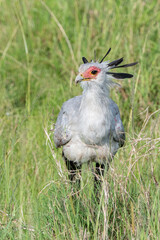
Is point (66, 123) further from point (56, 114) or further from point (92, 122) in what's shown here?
point (56, 114)

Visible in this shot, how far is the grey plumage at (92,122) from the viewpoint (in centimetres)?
331

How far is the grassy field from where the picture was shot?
2758 mm

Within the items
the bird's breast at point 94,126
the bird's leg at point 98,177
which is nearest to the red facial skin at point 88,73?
the bird's breast at point 94,126

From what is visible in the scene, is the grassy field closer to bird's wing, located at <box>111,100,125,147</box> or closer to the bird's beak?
bird's wing, located at <box>111,100,125,147</box>

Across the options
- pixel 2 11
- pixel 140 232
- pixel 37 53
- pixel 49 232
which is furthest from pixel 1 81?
pixel 140 232

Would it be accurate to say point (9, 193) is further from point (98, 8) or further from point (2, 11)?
point (2, 11)

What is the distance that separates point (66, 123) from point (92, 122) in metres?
0.34

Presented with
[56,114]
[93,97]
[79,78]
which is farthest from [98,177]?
[56,114]

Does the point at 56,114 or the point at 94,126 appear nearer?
the point at 94,126

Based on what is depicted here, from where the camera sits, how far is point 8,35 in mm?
5832

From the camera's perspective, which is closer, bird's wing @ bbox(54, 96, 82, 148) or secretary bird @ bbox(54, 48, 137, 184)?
secretary bird @ bbox(54, 48, 137, 184)

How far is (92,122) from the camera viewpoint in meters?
3.31

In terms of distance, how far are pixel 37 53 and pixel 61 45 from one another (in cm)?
34

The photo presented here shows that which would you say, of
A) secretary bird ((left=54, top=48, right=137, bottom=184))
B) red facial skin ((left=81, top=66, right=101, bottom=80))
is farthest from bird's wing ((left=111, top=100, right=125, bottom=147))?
red facial skin ((left=81, top=66, right=101, bottom=80))
